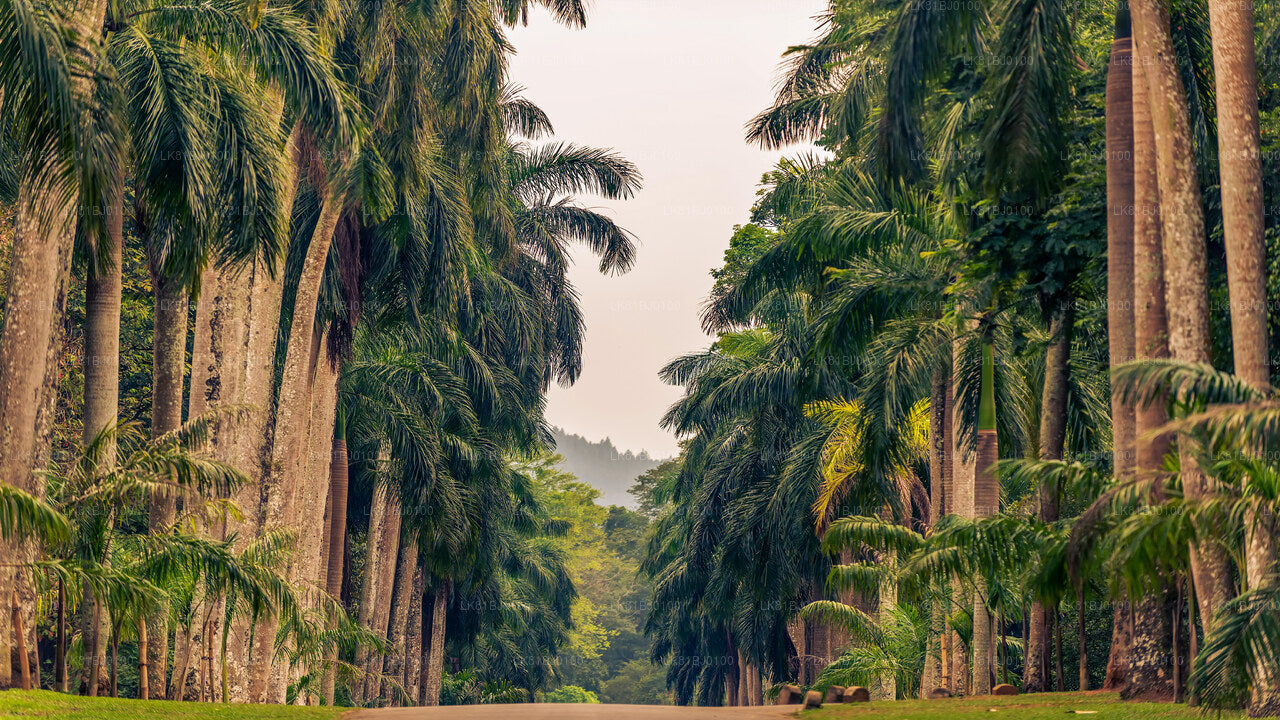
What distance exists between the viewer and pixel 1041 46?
13031 mm

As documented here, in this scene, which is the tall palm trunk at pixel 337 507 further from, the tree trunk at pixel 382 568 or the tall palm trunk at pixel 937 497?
the tall palm trunk at pixel 937 497

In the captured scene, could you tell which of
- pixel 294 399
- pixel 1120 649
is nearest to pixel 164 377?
pixel 294 399

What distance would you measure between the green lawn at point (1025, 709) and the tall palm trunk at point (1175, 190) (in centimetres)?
316

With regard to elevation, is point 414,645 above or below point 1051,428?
below

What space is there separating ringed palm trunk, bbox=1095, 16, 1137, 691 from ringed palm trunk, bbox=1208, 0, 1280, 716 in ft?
5.03

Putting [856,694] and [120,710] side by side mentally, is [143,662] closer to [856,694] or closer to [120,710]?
[120,710]

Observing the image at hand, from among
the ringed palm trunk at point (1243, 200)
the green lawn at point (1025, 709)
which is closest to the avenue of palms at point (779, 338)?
the ringed palm trunk at point (1243, 200)

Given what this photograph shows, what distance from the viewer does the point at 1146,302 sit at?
12016 millimetres

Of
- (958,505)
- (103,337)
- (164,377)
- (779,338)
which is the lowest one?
(958,505)

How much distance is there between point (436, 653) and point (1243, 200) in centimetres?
2985

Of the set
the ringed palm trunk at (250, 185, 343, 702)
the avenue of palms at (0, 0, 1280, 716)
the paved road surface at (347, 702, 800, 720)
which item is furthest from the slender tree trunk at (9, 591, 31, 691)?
the ringed palm trunk at (250, 185, 343, 702)

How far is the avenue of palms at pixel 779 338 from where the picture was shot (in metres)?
10.9

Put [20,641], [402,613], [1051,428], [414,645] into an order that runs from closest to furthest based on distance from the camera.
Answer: [20,641] < [1051,428] < [402,613] < [414,645]

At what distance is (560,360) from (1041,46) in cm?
2654
